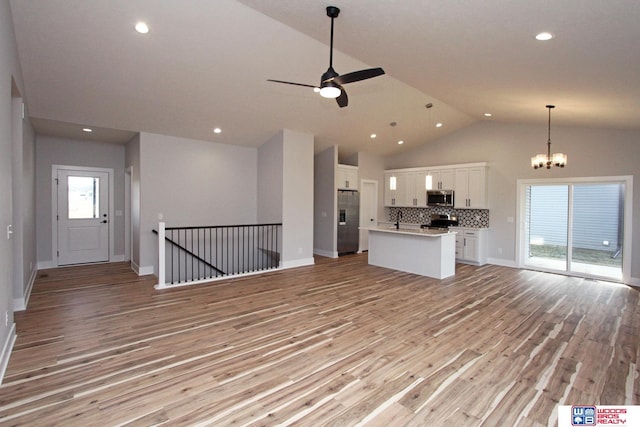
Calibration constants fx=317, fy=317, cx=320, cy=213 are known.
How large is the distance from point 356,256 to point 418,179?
109 inches

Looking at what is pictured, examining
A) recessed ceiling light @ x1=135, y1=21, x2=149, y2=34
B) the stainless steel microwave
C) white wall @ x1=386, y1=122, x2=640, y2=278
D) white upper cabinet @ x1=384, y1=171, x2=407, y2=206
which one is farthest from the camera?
white upper cabinet @ x1=384, y1=171, x2=407, y2=206

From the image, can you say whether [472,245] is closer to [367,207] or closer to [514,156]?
[514,156]

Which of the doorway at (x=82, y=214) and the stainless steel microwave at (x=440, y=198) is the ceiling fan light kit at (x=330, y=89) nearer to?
the stainless steel microwave at (x=440, y=198)

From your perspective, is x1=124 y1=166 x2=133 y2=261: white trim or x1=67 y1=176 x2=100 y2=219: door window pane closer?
x1=67 y1=176 x2=100 y2=219: door window pane

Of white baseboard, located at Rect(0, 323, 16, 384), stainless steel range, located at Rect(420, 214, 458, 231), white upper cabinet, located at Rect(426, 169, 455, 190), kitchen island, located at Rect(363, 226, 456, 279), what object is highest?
white upper cabinet, located at Rect(426, 169, 455, 190)

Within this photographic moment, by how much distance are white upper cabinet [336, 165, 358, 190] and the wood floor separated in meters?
3.92

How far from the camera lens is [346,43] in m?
3.98

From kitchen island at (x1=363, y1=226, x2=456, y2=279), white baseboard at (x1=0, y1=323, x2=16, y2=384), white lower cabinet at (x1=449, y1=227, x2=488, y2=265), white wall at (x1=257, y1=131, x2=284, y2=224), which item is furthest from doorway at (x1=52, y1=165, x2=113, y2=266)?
white lower cabinet at (x1=449, y1=227, x2=488, y2=265)

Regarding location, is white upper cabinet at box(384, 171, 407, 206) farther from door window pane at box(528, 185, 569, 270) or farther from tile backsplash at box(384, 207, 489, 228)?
door window pane at box(528, 185, 569, 270)

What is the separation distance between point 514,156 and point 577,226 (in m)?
1.94

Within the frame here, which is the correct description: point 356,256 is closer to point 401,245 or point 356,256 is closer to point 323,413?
point 401,245

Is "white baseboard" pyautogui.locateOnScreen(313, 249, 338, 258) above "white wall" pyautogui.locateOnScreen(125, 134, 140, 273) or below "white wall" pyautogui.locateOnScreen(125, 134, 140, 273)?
below

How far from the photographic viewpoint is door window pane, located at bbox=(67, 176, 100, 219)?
7.09m

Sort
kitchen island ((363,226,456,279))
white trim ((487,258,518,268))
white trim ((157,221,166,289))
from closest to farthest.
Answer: white trim ((157,221,166,289)), kitchen island ((363,226,456,279)), white trim ((487,258,518,268))
